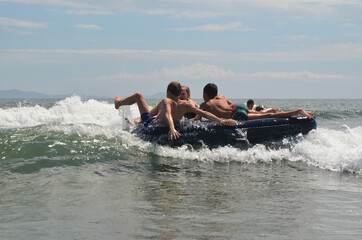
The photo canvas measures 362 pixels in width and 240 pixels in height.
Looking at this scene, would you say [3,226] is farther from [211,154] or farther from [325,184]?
[211,154]

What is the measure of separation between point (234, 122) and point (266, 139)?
834mm

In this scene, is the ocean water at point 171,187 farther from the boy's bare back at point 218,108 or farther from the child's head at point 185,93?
the child's head at point 185,93

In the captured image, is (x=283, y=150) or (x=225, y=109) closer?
(x=283, y=150)

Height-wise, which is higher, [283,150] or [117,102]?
[117,102]

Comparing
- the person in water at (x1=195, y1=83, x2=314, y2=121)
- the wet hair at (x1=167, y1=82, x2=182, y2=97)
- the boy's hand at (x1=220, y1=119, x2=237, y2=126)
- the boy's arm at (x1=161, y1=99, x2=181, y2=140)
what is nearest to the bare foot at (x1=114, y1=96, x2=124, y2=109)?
the boy's arm at (x1=161, y1=99, x2=181, y2=140)

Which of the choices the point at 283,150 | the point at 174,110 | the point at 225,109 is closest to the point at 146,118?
the point at 174,110

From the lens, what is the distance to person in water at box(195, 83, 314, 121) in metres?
8.69

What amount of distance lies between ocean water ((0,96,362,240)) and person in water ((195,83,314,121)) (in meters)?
0.56

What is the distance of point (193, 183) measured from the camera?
5.98m

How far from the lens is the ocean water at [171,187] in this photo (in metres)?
3.94

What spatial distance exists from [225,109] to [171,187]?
11.1 ft

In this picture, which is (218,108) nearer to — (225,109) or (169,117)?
(225,109)

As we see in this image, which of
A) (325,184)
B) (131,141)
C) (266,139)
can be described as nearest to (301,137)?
(266,139)

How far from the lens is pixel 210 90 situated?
8.87m
